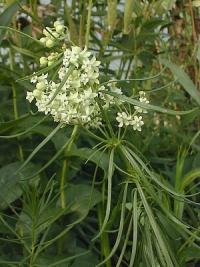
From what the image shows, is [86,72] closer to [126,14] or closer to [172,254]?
[172,254]

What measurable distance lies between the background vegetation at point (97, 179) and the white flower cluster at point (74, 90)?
38mm

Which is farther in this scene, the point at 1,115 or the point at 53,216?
the point at 1,115

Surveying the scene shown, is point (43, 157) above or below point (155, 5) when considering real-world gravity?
below

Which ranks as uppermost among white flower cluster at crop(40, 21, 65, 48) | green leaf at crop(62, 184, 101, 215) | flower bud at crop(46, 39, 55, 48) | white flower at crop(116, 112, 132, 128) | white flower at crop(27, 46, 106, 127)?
white flower cluster at crop(40, 21, 65, 48)

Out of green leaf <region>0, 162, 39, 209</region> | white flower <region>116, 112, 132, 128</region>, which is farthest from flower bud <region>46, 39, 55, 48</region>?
green leaf <region>0, 162, 39, 209</region>

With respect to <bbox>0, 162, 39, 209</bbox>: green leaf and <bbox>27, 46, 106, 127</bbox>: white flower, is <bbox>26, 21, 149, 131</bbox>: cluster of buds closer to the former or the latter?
<bbox>27, 46, 106, 127</bbox>: white flower

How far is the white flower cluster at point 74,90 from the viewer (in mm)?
712

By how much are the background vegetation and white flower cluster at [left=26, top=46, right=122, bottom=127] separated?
0.04 m

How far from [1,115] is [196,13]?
2.22 ft

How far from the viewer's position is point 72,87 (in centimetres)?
73

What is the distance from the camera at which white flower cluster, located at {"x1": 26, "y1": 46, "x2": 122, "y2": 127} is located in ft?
2.34

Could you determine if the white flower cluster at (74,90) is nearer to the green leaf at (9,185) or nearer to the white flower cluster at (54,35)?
the white flower cluster at (54,35)

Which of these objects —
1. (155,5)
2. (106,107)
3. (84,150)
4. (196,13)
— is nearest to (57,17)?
(155,5)

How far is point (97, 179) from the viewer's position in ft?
3.70
